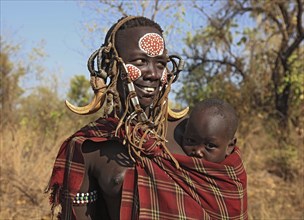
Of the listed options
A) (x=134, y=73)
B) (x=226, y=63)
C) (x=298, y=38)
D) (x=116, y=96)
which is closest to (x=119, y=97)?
(x=116, y=96)

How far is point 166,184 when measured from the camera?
167 centimetres

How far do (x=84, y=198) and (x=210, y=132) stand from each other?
0.51 metres

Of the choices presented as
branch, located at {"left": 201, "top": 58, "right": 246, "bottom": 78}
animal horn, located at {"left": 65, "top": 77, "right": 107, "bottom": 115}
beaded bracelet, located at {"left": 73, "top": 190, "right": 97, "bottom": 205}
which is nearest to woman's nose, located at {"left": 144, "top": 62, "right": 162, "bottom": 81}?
animal horn, located at {"left": 65, "top": 77, "right": 107, "bottom": 115}

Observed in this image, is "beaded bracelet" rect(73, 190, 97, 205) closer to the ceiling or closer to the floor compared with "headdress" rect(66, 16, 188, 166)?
closer to the floor

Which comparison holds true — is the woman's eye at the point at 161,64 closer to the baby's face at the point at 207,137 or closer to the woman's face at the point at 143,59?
the woman's face at the point at 143,59

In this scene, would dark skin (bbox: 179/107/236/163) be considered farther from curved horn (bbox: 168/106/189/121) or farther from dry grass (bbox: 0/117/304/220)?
dry grass (bbox: 0/117/304/220)

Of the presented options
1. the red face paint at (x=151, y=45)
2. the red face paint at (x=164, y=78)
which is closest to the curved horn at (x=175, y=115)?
the red face paint at (x=164, y=78)

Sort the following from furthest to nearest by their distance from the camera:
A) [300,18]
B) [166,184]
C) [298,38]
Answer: [298,38] → [300,18] → [166,184]

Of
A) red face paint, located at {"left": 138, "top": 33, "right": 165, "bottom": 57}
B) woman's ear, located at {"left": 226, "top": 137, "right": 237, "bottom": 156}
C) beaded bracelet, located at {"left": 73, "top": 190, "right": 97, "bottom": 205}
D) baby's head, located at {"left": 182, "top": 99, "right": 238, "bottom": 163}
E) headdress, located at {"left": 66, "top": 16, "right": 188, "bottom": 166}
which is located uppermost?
red face paint, located at {"left": 138, "top": 33, "right": 165, "bottom": 57}

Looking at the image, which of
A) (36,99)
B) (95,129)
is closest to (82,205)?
(95,129)

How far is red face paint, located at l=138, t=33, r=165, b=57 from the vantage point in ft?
5.99

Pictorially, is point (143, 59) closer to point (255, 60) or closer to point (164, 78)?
point (164, 78)

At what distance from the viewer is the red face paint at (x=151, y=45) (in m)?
1.83

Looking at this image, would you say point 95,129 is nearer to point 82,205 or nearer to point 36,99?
point 82,205
